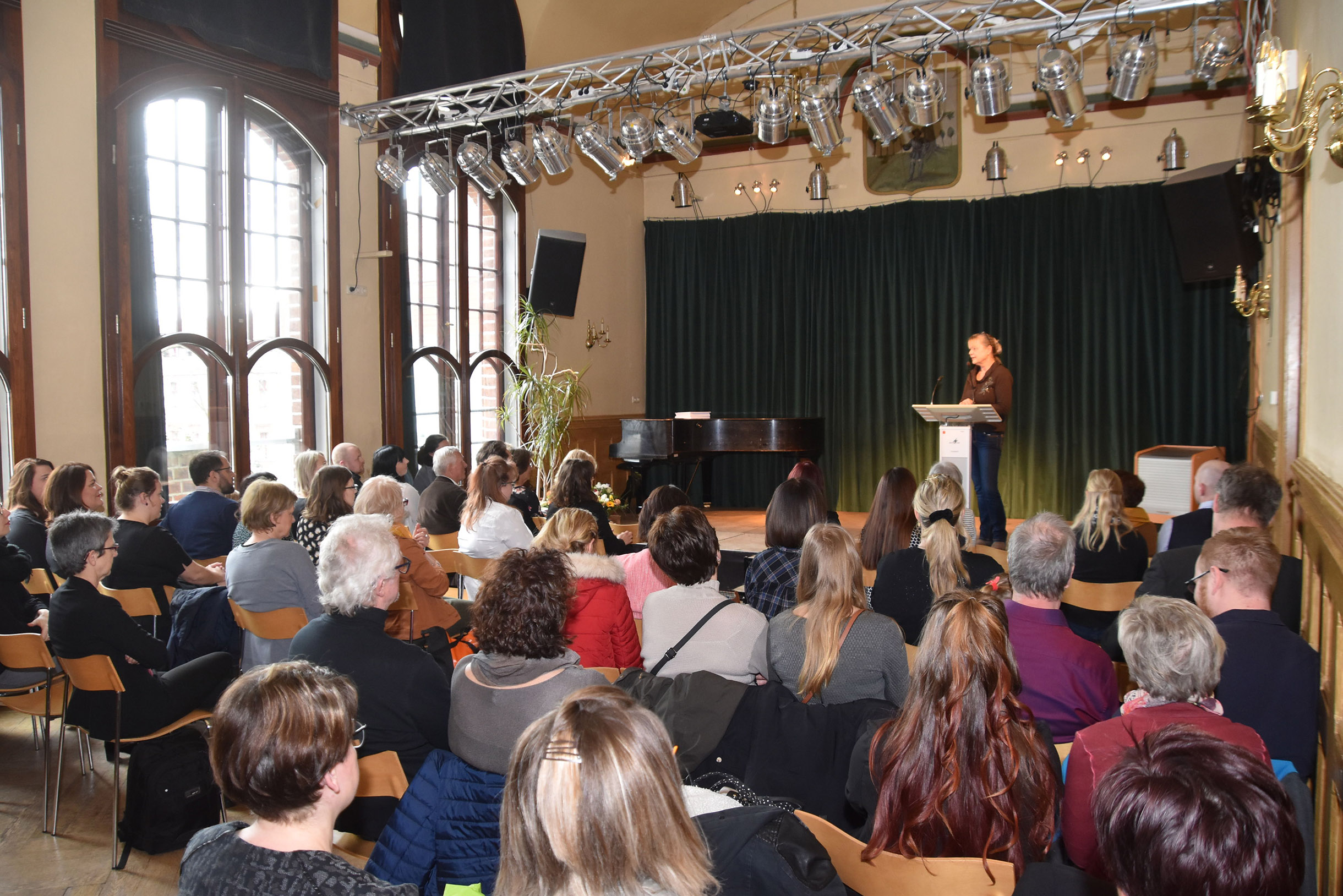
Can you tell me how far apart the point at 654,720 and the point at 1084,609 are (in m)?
3.35

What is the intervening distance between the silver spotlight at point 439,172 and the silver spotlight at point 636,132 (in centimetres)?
162

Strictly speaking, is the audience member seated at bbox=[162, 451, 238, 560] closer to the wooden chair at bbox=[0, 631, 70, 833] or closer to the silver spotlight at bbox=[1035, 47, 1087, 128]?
the wooden chair at bbox=[0, 631, 70, 833]

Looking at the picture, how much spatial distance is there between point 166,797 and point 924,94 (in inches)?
191

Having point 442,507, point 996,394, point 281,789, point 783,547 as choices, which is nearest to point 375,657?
point 281,789

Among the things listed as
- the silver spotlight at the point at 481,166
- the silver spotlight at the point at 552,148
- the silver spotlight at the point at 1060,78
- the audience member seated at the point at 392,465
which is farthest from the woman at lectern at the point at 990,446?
the audience member seated at the point at 392,465

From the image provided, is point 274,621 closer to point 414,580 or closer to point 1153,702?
point 414,580

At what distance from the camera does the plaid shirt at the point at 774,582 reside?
341 cm

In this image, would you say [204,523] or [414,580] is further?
[204,523]

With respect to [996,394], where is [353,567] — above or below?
below

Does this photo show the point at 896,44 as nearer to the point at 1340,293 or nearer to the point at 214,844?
the point at 1340,293

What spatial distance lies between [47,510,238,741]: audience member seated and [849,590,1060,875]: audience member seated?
8.02ft

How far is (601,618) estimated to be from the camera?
3.03 metres

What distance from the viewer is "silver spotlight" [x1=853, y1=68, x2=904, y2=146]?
17.4 ft

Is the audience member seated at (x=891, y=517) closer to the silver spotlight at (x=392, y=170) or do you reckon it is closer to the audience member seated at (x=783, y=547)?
the audience member seated at (x=783, y=547)
